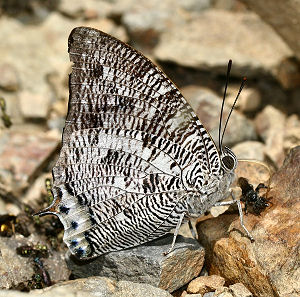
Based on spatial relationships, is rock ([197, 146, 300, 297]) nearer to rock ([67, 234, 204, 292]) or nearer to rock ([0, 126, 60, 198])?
rock ([67, 234, 204, 292])

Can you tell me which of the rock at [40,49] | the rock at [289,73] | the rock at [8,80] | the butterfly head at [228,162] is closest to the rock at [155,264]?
the butterfly head at [228,162]

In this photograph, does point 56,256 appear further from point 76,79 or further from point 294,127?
point 294,127

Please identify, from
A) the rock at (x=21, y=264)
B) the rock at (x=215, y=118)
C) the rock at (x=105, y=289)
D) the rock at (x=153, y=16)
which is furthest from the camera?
the rock at (x=153, y=16)

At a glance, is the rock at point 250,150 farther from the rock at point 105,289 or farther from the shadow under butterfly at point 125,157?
the rock at point 105,289

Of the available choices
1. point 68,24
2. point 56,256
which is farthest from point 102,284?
point 68,24

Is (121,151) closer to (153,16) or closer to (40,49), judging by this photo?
(153,16)

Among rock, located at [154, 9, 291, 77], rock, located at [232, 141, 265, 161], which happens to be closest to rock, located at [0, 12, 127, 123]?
rock, located at [154, 9, 291, 77]
